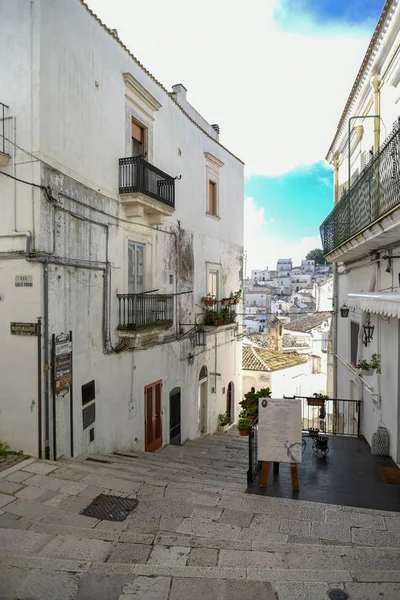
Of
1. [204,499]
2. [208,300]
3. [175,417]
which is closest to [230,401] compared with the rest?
[208,300]

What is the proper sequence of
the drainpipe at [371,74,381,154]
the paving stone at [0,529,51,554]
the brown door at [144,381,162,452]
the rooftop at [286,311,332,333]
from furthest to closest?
the rooftop at [286,311,332,333] → the brown door at [144,381,162,452] → the drainpipe at [371,74,381,154] → the paving stone at [0,529,51,554]

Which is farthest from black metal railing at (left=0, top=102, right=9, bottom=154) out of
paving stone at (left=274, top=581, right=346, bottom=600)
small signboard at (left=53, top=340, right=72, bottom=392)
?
paving stone at (left=274, top=581, right=346, bottom=600)

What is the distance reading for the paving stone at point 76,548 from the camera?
4.55m

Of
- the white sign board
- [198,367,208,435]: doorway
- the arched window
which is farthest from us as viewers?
[198,367,208,435]: doorway

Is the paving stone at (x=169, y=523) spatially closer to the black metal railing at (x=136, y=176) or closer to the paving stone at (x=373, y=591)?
the paving stone at (x=373, y=591)

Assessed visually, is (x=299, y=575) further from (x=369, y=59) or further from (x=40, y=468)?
(x=369, y=59)

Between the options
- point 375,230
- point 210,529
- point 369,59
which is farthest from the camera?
point 369,59

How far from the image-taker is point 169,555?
15.1 feet

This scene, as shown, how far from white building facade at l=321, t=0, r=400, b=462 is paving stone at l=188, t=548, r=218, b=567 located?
4.26m

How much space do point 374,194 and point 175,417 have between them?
8804 millimetres

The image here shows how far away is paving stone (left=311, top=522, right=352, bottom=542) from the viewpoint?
5.17 metres

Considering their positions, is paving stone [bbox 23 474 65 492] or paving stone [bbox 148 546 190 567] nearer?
paving stone [bbox 148 546 190 567]

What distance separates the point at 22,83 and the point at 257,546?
26.8 ft

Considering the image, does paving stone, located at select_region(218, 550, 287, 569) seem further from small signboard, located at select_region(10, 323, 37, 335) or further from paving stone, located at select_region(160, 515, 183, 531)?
small signboard, located at select_region(10, 323, 37, 335)
